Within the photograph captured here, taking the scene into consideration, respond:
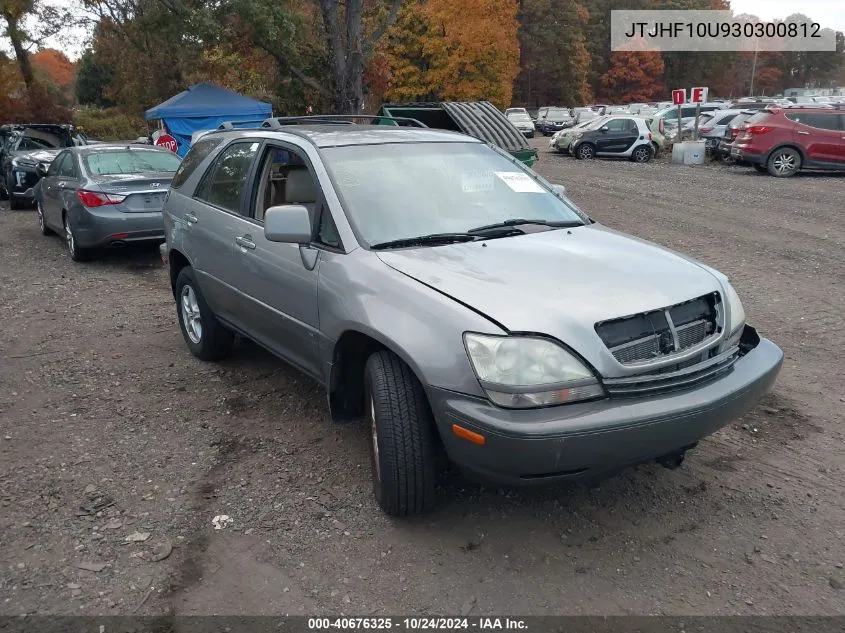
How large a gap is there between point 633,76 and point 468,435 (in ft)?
243


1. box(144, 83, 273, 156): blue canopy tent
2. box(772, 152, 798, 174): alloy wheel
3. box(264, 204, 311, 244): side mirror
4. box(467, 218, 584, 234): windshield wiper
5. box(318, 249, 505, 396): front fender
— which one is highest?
box(144, 83, 273, 156): blue canopy tent

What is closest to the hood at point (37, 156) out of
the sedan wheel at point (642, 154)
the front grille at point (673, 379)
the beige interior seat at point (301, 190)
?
the beige interior seat at point (301, 190)

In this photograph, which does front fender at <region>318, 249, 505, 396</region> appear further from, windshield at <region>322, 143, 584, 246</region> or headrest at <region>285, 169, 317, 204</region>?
headrest at <region>285, 169, 317, 204</region>

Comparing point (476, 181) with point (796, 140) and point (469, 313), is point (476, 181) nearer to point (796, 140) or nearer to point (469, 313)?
point (469, 313)

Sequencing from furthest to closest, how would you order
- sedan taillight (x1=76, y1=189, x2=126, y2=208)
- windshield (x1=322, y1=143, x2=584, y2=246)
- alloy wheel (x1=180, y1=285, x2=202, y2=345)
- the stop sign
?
1. the stop sign
2. sedan taillight (x1=76, y1=189, x2=126, y2=208)
3. alloy wheel (x1=180, y1=285, x2=202, y2=345)
4. windshield (x1=322, y1=143, x2=584, y2=246)

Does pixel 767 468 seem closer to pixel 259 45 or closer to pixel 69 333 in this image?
pixel 69 333

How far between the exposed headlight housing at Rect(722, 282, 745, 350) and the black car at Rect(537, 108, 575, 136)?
39.0 m

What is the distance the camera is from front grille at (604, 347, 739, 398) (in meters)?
2.90

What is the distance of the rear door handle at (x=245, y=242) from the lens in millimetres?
4383

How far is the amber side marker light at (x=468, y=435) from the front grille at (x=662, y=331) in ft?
2.09

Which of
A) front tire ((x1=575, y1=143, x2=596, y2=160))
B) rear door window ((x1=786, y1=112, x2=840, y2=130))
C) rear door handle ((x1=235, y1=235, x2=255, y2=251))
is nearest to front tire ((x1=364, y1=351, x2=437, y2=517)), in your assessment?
rear door handle ((x1=235, y1=235, x2=255, y2=251))

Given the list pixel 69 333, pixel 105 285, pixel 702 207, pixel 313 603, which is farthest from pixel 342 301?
pixel 702 207

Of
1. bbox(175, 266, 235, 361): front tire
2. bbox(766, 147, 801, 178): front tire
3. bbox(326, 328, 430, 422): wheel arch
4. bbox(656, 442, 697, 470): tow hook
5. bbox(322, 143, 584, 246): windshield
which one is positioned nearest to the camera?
bbox(656, 442, 697, 470): tow hook

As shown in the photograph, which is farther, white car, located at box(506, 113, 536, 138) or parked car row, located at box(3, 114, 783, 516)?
white car, located at box(506, 113, 536, 138)
